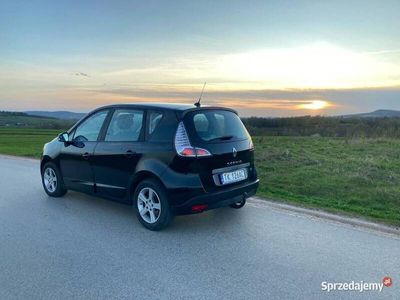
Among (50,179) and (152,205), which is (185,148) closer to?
(152,205)

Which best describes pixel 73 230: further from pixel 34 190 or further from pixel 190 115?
pixel 34 190

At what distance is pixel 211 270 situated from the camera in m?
4.01

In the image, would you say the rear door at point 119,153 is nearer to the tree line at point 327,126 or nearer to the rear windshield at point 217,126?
the rear windshield at point 217,126

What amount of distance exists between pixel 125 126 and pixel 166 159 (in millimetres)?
1105

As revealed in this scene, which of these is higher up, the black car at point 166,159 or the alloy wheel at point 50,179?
the black car at point 166,159

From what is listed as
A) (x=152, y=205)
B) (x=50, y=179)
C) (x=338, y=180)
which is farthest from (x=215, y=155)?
(x=338, y=180)

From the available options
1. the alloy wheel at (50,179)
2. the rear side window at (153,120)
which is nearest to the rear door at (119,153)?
the rear side window at (153,120)

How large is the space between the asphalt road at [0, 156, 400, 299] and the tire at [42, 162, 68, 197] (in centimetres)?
79

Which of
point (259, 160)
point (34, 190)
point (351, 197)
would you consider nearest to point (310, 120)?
point (259, 160)

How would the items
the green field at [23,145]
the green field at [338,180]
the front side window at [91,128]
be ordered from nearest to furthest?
the front side window at [91,128], the green field at [338,180], the green field at [23,145]

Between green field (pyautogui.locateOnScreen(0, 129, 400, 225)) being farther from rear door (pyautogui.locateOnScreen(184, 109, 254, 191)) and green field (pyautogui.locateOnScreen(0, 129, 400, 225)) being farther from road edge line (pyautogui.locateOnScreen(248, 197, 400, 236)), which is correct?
rear door (pyautogui.locateOnScreen(184, 109, 254, 191))

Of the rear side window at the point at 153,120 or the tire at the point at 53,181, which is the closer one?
the rear side window at the point at 153,120

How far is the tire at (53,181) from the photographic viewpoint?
7042 mm

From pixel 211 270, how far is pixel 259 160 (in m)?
7.69
